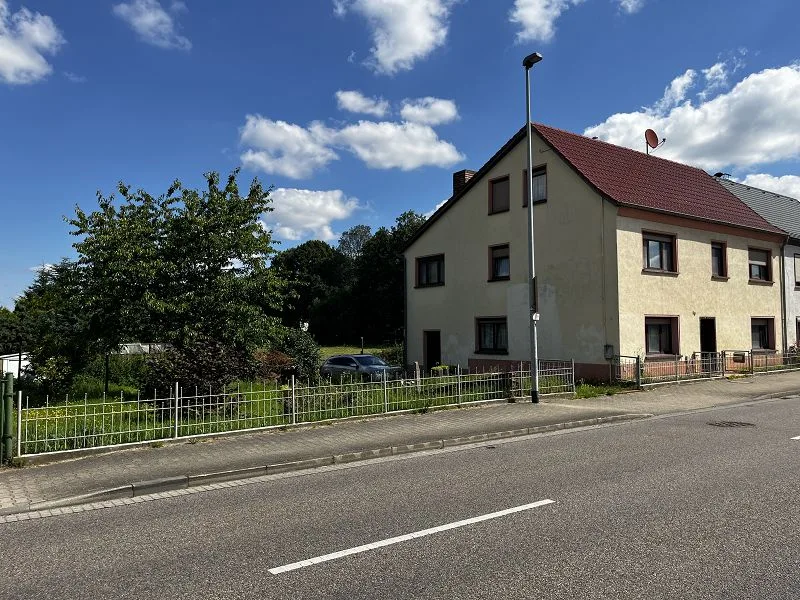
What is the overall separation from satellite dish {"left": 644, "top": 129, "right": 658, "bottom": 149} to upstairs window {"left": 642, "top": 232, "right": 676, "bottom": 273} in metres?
7.44

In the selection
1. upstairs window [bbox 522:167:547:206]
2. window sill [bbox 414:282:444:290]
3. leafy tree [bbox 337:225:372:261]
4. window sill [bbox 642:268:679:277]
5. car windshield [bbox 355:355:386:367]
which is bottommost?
car windshield [bbox 355:355:386:367]

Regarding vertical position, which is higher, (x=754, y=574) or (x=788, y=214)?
(x=788, y=214)

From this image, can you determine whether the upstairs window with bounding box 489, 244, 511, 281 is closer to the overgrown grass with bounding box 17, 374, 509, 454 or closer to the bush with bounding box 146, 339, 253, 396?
the overgrown grass with bounding box 17, 374, 509, 454

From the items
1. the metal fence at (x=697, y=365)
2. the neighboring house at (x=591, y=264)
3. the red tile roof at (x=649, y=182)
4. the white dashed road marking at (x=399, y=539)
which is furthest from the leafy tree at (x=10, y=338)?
the white dashed road marking at (x=399, y=539)

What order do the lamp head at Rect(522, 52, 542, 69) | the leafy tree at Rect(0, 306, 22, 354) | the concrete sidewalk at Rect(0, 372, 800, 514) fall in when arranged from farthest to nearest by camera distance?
the leafy tree at Rect(0, 306, 22, 354) < the lamp head at Rect(522, 52, 542, 69) < the concrete sidewalk at Rect(0, 372, 800, 514)

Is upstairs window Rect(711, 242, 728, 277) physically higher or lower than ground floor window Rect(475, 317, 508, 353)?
higher

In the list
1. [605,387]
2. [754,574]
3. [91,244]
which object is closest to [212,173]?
[91,244]

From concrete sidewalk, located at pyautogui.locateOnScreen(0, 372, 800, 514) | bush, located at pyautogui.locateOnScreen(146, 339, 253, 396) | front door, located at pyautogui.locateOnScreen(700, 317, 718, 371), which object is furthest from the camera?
front door, located at pyautogui.locateOnScreen(700, 317, 718, 371)

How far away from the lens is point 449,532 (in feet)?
17.2

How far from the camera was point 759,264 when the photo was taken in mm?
25375

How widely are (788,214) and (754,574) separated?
31781mm

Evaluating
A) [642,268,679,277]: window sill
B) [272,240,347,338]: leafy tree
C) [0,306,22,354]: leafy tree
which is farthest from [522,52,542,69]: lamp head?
[272,240,347,338]: leafy tree

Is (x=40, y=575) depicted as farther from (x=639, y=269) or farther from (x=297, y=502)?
(x=639, y=269)

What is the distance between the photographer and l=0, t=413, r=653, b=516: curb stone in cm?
676
